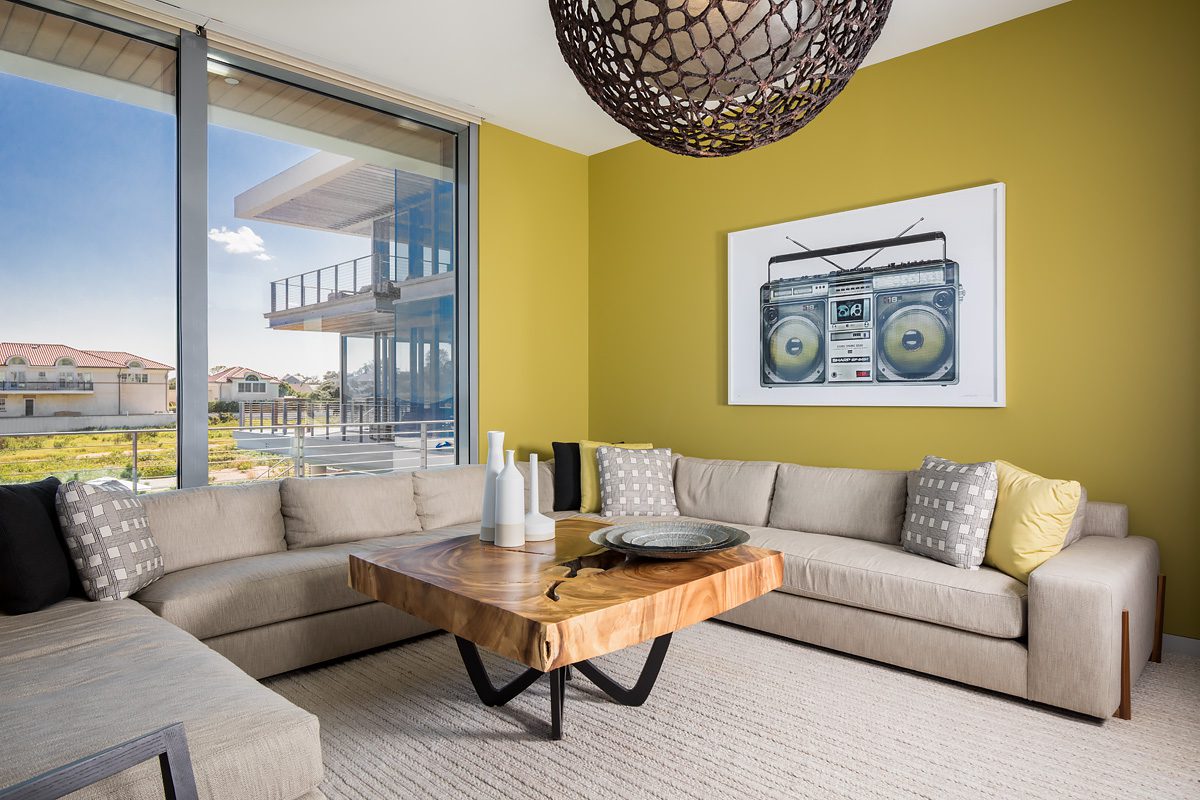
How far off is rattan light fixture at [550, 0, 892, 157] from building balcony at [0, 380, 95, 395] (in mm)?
2685

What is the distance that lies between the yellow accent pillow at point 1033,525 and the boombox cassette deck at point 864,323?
921mm

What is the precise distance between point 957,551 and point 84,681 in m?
2.82

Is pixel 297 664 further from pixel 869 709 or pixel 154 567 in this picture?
pixel 869 709

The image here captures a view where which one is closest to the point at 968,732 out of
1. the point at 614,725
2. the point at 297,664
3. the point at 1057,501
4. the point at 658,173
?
the point at 1057,501

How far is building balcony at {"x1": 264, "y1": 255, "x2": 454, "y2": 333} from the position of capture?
378 cm

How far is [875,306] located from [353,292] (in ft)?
9.21

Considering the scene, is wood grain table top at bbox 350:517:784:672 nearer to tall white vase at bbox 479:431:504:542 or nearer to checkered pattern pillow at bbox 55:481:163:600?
tall white vase at bbox 479:431:504:542

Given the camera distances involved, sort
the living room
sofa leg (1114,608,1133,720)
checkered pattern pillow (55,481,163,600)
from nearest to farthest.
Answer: the living room < sofa leg (1114,608,1133,720) < checkered pattern pillow (55,481,163,600)

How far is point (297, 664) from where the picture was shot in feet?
9.09

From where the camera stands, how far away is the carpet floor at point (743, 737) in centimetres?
199

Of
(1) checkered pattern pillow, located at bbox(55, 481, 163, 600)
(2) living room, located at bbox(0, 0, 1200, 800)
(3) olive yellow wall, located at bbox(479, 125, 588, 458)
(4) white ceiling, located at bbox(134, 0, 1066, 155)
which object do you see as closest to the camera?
(2) living room, located at bbox(0, 0, 1200, 800)

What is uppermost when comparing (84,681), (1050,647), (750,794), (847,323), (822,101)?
(822,101)

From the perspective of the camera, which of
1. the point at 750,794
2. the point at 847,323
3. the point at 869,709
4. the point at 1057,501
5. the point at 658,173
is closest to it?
the point at 750,794

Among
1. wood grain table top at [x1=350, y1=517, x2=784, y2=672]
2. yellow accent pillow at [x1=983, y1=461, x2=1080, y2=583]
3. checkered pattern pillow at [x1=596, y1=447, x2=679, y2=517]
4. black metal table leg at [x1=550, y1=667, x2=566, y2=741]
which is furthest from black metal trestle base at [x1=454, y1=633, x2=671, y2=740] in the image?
checkered pattern pillow at [x1=596, y1=447, x2=679, y2=517]
